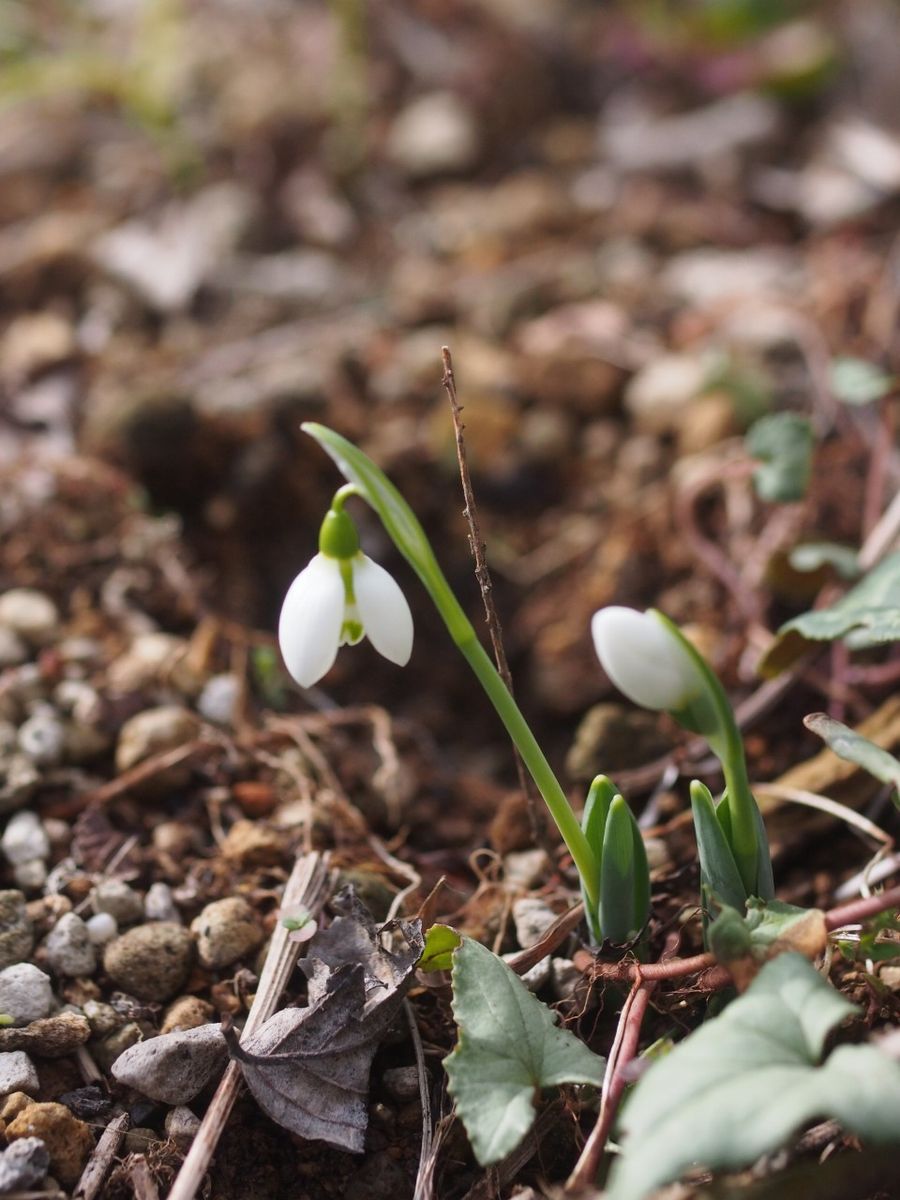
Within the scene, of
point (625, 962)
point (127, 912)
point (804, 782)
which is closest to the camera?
point (625, 962)

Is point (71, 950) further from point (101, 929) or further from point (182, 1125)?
point (182, 1125)

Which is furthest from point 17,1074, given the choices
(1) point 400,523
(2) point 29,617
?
(2) point 29,617

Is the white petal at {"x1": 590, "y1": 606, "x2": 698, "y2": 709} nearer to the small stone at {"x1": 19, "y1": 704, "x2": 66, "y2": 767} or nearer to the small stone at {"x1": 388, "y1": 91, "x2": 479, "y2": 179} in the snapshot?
the small stone at {"x1": 19, "y1": 704, "x2": 66, "y2": 767}

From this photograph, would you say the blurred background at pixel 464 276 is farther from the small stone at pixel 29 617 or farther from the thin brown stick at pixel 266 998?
the thin brown stick at pixel 266 998

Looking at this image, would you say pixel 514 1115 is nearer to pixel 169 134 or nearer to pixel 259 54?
pixel 169 134

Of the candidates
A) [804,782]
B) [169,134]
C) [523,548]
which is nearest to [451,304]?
[523,548]

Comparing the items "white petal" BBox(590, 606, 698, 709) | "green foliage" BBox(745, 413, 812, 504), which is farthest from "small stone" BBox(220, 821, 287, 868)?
"green foliage" BBox(745, 413, 812, 504)

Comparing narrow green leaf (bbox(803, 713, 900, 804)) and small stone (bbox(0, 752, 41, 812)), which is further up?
narrow green leaf (bbox(803, 713, 900, 804))
